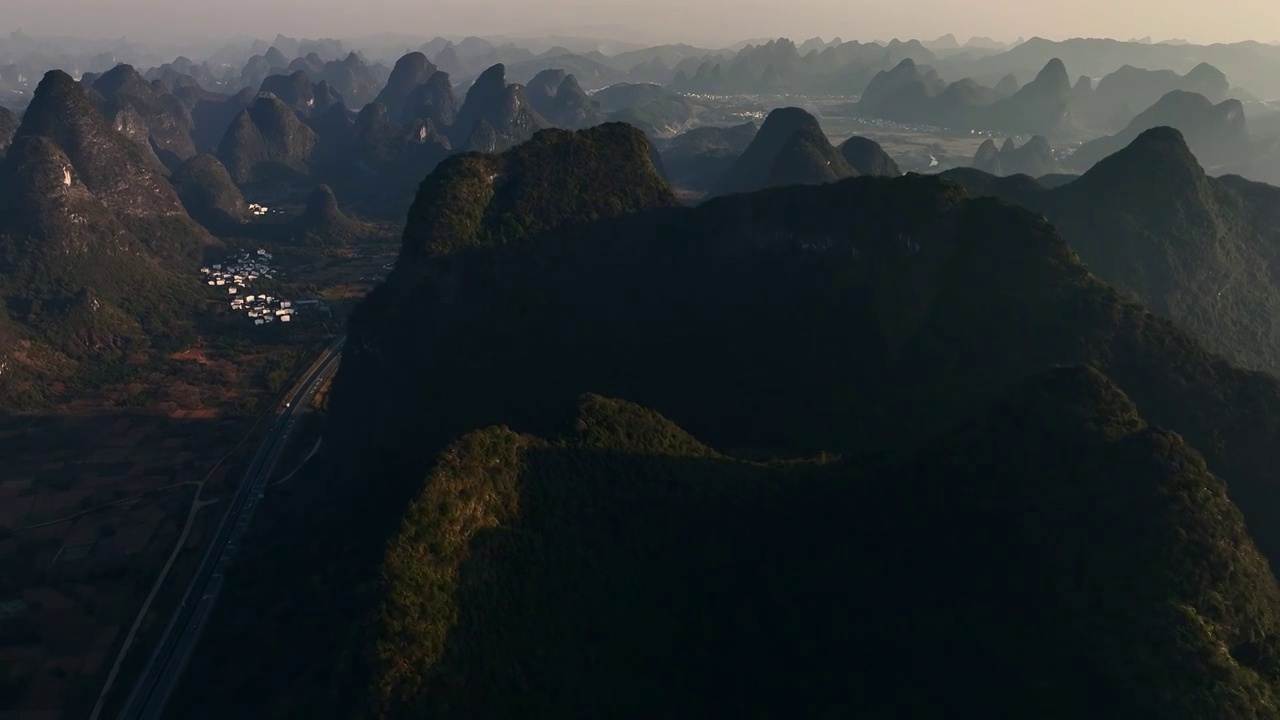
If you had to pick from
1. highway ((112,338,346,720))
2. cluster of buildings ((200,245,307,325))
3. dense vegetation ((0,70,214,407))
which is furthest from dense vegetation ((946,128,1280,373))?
dense vegetation ((0,70,214,407))

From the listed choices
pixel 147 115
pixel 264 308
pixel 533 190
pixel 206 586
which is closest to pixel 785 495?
pixel 533 190

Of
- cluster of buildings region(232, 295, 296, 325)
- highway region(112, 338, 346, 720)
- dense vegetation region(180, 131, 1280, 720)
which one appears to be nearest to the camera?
dense vegetation region(180, 131, 1280, 720)

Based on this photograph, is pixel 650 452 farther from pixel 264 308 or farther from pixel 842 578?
pixel 264 308

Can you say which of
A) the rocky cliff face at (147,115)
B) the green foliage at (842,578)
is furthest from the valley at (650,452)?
the rocky cliff face at (147,115)

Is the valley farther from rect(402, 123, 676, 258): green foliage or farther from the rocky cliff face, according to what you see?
the rocky cliff face

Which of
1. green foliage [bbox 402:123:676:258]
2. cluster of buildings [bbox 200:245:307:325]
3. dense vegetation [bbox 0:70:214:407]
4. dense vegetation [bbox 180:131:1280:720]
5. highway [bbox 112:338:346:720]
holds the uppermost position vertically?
green foliage [bbox 402:123:676:258]
